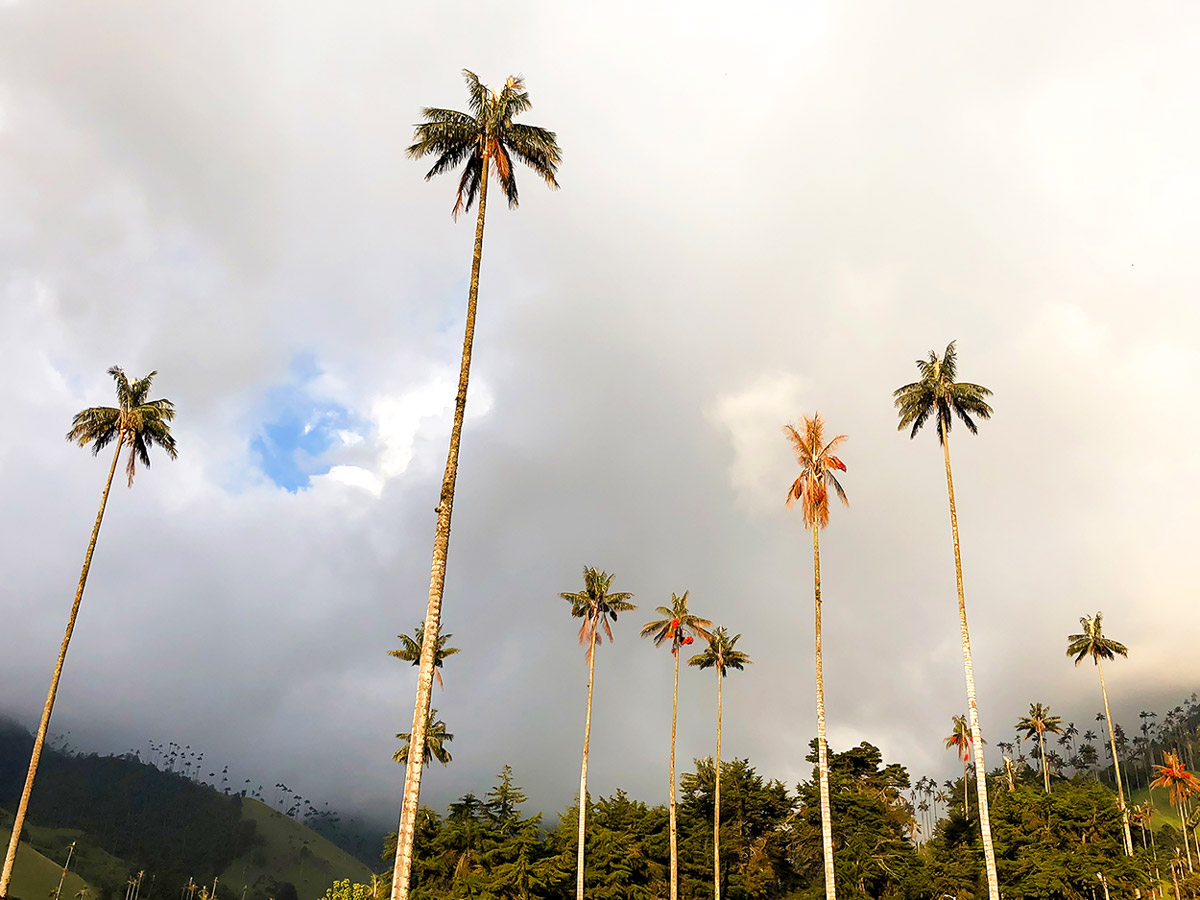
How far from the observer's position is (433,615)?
24484 mm

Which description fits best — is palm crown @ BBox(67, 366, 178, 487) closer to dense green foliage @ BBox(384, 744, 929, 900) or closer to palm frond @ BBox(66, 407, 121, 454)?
palm frond @ BBox(66, 407, 121, 454)

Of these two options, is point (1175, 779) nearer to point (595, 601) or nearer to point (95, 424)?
point (595, 601)

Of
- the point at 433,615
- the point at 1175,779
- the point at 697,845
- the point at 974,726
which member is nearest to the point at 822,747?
the point at 974,726

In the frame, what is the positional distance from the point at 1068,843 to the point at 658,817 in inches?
1463

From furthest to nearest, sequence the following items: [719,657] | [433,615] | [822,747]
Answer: [719,657] → [822,747] → [433,615]

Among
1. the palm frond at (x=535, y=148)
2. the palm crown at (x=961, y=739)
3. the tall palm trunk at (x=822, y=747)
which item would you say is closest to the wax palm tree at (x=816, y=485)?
the tall palm trunk at (x=822, y=747)

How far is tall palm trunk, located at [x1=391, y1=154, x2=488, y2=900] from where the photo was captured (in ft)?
70.7

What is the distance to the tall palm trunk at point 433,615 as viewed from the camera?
21558 millimetres

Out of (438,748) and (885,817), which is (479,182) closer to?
(438,748)

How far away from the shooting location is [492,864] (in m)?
63.4

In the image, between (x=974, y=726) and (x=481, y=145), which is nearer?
(x=481, y=145)

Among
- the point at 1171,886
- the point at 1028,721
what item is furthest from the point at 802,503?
the point at 1171,886

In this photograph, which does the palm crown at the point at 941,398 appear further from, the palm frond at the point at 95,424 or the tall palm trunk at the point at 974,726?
the palm frond at the point at 95,424

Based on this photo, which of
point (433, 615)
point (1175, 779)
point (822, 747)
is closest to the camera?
point (433, 615)
